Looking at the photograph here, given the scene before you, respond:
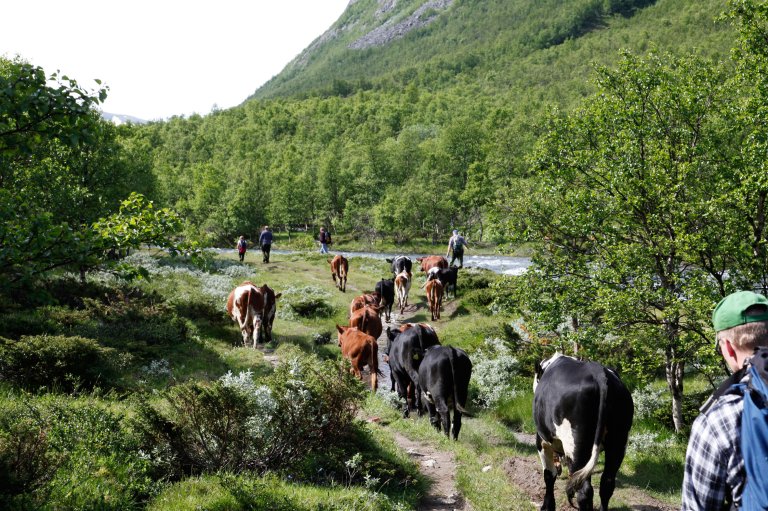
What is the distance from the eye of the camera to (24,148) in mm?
A: 6301

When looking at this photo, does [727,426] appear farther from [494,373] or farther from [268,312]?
[268,312]

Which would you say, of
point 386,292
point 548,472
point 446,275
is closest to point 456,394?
point 548,472

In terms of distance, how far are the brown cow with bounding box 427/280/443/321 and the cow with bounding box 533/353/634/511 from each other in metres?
15.3

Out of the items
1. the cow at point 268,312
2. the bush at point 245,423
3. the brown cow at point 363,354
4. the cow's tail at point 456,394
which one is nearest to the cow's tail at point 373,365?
the brown cow at point 363,354

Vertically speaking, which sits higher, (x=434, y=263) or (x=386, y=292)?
(x=434, y=263)

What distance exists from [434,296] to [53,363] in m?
16.3

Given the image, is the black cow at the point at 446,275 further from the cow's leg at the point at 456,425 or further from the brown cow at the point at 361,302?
the cow's leg at the point at 456,425

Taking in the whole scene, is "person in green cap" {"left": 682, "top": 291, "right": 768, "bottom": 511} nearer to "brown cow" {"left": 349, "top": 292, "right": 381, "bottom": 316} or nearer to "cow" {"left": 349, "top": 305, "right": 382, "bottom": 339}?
"cow" {"left": 349, "top": 305, "right": 382, "bottom": 339}

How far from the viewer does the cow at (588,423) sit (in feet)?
22.8

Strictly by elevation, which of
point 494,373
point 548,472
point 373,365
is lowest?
point 494,373

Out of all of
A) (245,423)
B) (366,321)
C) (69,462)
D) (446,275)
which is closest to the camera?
(69,462)

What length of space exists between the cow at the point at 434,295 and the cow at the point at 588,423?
50.1ft

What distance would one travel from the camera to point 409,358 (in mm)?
12875

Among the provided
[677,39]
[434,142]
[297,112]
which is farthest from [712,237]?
[297,112]
